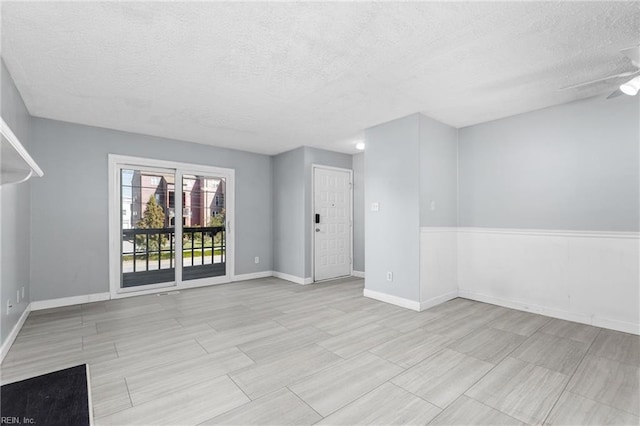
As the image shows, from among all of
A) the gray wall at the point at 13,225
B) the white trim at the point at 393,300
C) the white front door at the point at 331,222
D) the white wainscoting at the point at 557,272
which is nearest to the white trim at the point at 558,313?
the white wainscoting at the point at 557,272

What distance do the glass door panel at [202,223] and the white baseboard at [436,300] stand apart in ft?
11.9

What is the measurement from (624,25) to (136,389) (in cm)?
422

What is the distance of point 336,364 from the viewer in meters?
2.47

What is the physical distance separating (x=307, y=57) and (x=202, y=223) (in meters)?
4.03

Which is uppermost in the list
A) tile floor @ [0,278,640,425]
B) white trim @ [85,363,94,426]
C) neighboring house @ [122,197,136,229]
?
neighboring house @ [122,197,136,229]

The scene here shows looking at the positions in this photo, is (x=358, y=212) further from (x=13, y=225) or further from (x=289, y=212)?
(x=13, y=225)

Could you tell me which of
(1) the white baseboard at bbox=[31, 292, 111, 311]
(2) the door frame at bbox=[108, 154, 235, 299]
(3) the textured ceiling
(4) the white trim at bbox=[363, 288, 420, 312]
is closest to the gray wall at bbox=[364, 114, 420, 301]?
(4) the white trim at bbox=[363, 288, 420, 312]

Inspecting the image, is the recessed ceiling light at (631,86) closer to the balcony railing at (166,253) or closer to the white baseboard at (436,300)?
the white baseboard at (436,300)

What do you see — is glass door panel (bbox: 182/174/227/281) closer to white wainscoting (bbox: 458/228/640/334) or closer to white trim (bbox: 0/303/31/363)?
white trim (bbox: 0/303/31/363)

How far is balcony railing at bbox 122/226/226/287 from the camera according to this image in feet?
16.8

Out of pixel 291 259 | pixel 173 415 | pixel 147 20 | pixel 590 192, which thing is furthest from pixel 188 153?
pixel 590 192

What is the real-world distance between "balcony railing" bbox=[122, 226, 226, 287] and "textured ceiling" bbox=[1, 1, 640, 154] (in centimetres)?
200

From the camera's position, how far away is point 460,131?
4598mm

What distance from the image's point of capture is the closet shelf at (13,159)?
3.61 feet
